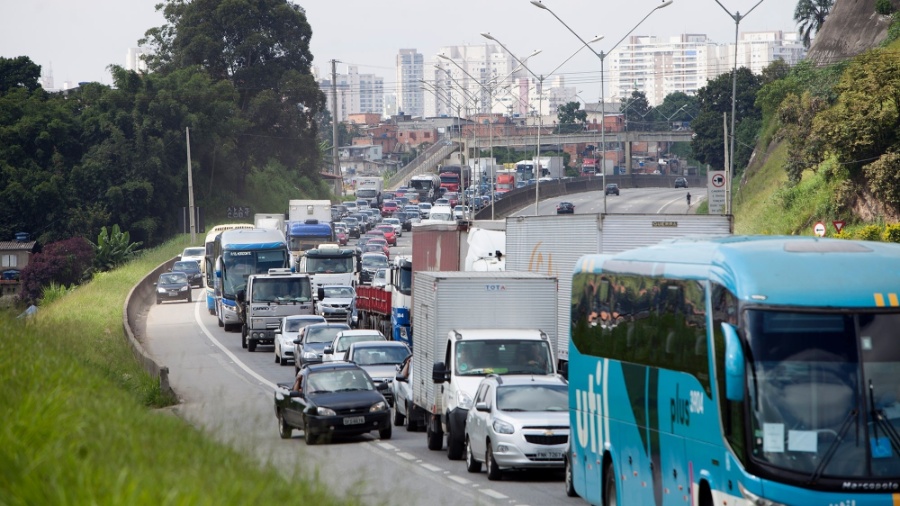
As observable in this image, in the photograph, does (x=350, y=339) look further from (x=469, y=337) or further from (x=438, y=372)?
(x=438, y=372)

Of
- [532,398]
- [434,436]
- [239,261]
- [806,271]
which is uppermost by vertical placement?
[806,271]

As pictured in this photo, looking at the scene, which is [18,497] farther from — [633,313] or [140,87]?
[140,87]

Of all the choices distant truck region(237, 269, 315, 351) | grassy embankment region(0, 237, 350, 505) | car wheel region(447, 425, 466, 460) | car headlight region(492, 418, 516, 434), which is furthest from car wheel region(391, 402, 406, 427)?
distant truck region(237, 269, 315, 351)

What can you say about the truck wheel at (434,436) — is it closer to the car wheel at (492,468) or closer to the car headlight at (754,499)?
the car wheel at (492,468)

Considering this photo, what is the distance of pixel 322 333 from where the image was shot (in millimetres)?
36875

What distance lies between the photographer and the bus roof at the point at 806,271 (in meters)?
10.5

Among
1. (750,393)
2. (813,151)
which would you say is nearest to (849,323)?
(750,393)

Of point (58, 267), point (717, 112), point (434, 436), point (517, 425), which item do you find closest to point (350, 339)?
point (434, 436)

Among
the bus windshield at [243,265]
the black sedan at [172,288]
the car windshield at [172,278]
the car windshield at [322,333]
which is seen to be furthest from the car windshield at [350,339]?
the car windshield at [172,278]

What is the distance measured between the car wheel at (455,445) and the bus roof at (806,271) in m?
9.91

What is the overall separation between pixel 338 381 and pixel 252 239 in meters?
29.9

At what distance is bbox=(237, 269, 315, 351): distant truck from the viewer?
46094 millimetres

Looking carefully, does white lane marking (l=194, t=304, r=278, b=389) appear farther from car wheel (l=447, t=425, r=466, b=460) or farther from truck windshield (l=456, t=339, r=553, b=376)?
car wheel (l=447, t=425, r=466, b=460)

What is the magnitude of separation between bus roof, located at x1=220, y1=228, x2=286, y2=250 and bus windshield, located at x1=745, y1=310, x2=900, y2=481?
44.1m
